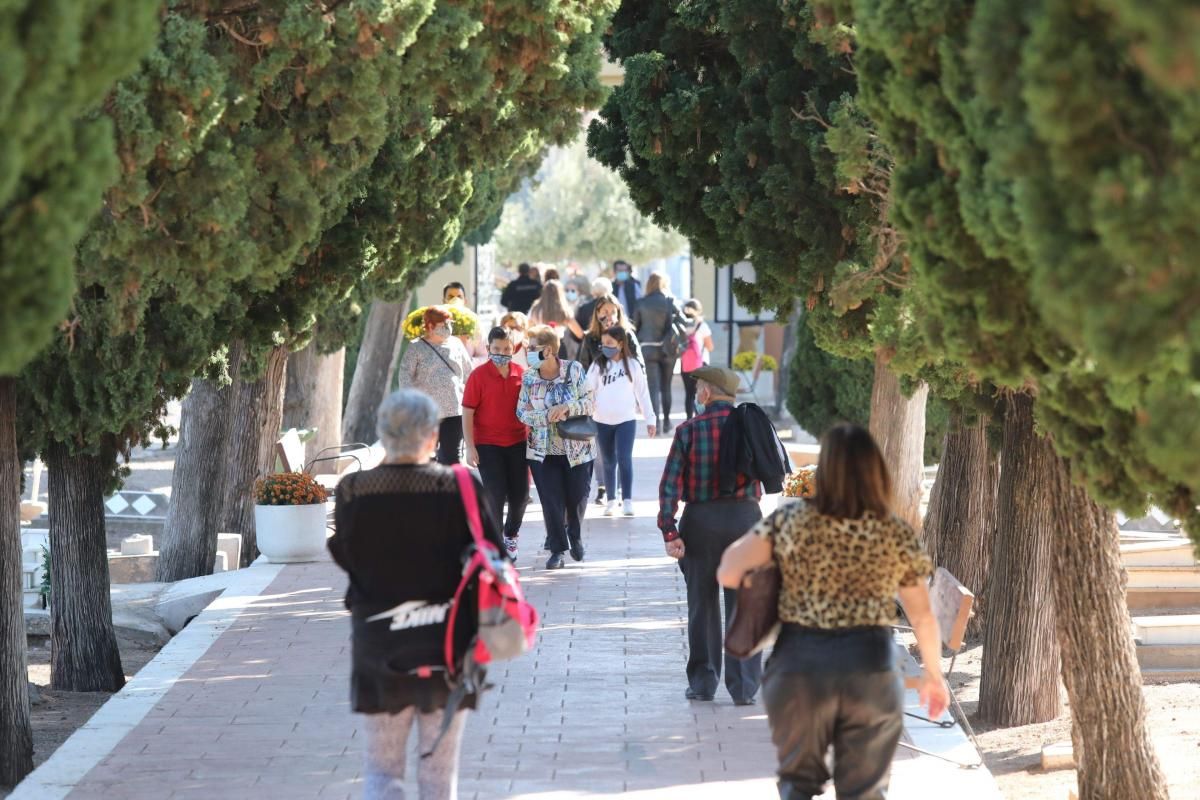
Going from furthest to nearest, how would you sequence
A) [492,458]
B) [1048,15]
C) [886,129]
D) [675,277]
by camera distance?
[675,277], [492,458], [886,129], [1048,15]

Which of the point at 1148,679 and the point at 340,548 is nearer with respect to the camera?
the point at 340,548

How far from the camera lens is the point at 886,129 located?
568 cm

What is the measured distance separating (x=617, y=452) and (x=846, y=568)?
9.40 m

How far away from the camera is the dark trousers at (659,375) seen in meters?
21.6

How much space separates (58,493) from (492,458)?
2.92 meters

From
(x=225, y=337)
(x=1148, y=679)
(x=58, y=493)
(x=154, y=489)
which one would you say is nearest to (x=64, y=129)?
(x=225, y=337)

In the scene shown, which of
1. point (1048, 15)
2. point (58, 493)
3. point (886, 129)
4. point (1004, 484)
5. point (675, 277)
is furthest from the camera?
point (675, 277)

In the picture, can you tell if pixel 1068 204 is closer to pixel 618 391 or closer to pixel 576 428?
pixel 576 428

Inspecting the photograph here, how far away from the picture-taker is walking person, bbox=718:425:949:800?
5.22 meters

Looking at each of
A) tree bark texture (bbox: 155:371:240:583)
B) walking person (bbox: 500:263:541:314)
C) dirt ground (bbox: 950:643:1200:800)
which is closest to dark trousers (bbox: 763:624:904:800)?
dirt ground (bbox: 950:643:1200:800)

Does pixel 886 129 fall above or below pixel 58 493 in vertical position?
above

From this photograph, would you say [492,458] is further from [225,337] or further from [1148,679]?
[1148,679]

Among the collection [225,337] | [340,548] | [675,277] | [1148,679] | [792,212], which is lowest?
[1148,679]

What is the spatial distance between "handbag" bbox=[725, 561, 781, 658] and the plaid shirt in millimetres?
2625
